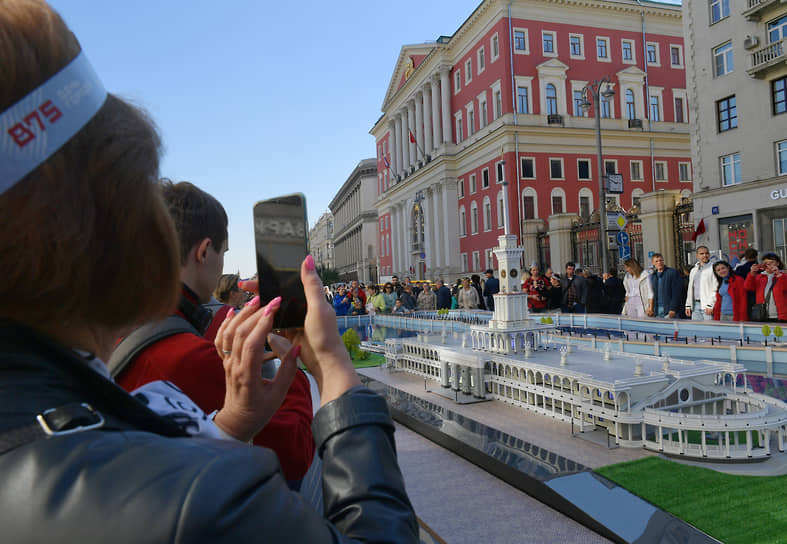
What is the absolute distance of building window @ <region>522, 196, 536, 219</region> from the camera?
122ft

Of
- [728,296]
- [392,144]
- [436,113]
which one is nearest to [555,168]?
[436,113]

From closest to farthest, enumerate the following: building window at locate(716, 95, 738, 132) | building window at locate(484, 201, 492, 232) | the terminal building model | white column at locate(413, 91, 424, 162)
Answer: the terminal building model, building window at locate(716, 95, 738, 132), building window at locate(484, 201, 492, 232), white column at locate(413, 91, 424, 162)

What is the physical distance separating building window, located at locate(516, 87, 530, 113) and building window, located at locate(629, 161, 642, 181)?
8.98 metres

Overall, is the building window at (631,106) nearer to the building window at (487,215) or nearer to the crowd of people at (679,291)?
the building window at (487,215)

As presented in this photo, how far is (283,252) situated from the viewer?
4.65 ft

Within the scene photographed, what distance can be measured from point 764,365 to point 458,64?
4125 centimetres

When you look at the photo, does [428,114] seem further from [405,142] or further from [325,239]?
[325,239]

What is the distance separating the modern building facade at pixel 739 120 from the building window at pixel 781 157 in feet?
0.08

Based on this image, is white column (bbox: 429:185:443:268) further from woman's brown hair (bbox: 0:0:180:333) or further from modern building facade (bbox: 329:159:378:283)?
woman's brown hair (bbox: 0:0:180:333)

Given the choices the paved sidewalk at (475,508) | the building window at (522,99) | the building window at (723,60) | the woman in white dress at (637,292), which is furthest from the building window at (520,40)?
the paved sidewalk at (475,508)

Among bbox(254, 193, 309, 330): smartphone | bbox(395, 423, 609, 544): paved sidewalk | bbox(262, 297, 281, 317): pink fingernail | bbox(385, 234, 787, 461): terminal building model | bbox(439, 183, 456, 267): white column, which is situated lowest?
bbox(395, 423, 609, 544): paved sidewalk

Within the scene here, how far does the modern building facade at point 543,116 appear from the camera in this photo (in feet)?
123

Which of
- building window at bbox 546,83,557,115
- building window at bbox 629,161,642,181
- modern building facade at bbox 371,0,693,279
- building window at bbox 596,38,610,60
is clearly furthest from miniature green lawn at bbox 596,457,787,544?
building window at bbox 596,38,610,60

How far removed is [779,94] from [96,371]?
27646mm
